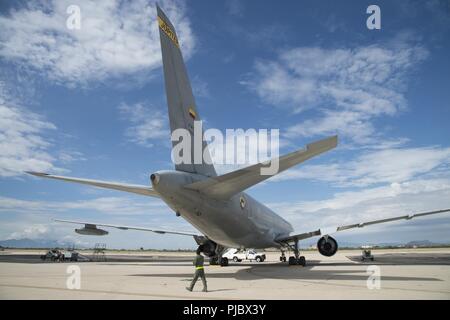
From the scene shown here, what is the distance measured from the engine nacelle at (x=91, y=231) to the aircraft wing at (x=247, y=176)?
15438 mm

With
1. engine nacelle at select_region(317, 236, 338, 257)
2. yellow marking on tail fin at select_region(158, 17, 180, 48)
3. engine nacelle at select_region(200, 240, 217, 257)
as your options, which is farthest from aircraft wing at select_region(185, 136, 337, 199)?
engine nacelle at select_region(200, 240, 217, 257)

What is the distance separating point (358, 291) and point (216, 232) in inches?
310

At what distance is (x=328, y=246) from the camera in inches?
784

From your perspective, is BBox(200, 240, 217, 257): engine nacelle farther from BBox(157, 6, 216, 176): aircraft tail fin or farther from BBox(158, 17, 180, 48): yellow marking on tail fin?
BBox(158, 17, 180, 48): yellow marking on tail fin

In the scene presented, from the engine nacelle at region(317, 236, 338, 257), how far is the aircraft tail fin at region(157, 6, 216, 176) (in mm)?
9544

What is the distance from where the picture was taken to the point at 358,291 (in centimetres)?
988

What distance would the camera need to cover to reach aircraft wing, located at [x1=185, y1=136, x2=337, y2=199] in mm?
9125

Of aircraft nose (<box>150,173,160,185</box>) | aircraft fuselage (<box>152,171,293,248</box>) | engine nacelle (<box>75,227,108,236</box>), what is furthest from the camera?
engine nacelle (<box>75,227,108,236</box>)

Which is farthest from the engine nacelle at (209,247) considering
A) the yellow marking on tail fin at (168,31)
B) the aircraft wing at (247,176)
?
the yellow marking on tail fin at (168,31)

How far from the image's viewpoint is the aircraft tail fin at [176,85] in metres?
13.6
